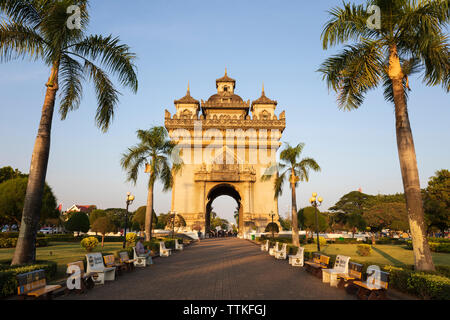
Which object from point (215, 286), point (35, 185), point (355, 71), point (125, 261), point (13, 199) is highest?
point (355, 71)

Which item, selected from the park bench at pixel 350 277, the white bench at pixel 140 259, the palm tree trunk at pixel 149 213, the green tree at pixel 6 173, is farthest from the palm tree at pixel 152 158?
the green tree at pixel 6 173

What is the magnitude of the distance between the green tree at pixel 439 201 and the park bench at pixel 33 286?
3835cm

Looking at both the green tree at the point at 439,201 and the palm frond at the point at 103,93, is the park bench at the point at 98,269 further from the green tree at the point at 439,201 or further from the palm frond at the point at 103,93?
the green tree at the point at 439,201

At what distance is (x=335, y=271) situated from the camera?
8.83 metres

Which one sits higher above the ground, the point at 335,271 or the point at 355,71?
the point at 355,71

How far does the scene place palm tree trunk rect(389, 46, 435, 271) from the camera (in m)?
7.97

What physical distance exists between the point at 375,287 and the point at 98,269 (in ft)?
24.8

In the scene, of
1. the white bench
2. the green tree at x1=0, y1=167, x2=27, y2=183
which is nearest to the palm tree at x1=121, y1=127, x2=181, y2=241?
the white bench

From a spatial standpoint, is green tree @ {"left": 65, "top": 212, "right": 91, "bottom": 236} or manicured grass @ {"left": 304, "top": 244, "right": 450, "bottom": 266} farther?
green tree @ {"left": 65, "top": 212, "right": 91, "bottom": 236}

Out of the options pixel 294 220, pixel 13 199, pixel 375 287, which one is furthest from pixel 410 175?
pixel 13 199

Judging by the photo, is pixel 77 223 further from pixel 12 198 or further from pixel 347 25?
pixel 347 25

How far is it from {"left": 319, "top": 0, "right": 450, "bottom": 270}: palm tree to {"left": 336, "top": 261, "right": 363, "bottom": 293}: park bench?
5.12 ft

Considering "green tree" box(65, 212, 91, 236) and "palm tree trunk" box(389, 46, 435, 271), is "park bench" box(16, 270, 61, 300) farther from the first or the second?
"green tree" box(65, 212, 91, 236)
